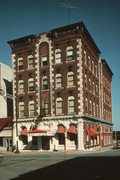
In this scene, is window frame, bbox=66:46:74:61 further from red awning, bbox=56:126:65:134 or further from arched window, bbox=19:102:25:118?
arched window, bbox=19:102:25:118

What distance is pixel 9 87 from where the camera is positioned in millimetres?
52906

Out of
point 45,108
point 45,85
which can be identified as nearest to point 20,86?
point 45,85

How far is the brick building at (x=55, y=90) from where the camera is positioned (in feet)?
128

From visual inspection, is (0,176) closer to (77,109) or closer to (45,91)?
(77,109)

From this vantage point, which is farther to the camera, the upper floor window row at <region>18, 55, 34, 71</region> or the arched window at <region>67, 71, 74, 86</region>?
the upper floor window row at <region>18, 55, 34, 71</region>

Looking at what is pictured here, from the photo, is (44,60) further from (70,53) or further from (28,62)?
Result: (70,53)

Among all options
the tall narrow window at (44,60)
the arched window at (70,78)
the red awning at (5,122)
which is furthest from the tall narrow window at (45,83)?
the red awning at (5,122)

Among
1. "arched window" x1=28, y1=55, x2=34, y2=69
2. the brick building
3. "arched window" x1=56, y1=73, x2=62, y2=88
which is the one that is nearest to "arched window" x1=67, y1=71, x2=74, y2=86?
the brick building

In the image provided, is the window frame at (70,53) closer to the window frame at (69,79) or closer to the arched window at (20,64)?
the window frame at (69,79)

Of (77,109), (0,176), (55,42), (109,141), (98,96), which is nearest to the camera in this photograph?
(0,176)

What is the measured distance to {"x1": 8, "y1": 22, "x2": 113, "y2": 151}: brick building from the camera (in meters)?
39.0

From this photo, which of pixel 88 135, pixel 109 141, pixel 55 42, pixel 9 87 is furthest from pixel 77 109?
pixel 109 141

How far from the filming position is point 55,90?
4094 centimetres

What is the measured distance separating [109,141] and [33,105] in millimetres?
25880
